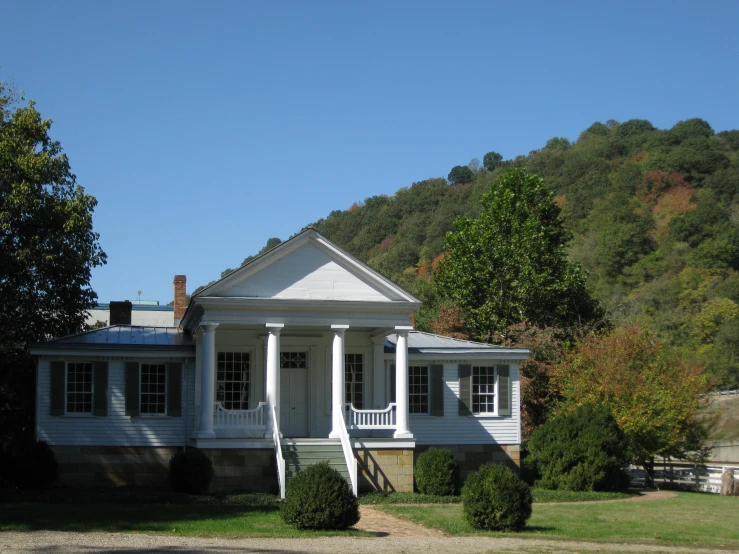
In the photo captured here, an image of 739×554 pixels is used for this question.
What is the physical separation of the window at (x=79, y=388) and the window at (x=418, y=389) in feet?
30.5

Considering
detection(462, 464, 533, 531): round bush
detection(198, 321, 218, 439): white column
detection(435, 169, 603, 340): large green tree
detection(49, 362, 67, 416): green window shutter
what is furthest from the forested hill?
detection(462, 464, 533, 531): round bush

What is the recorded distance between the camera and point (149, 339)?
27.7m

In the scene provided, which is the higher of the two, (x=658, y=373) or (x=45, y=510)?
(x=658, y=373)

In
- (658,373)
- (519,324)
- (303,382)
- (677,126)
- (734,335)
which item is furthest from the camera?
(677,126)

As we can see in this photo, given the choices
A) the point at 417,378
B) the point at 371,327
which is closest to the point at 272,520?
the point at 371,327

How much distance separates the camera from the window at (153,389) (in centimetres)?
2615

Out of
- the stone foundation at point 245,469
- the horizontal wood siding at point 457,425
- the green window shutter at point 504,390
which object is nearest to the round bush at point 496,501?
the stone foundation at point 245,469

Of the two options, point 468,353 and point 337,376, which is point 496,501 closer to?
point 337,376

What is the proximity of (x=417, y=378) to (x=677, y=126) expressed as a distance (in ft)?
290

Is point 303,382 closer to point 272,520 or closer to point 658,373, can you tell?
point 272,520

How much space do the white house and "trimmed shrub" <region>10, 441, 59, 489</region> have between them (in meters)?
2.39

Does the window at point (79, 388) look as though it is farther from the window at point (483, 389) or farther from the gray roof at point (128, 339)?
the window at point (483, 389)

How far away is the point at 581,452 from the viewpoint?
86.6ft

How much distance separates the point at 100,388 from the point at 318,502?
1164cm
